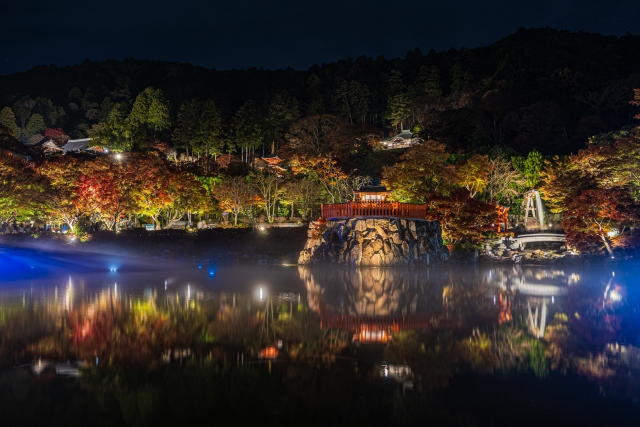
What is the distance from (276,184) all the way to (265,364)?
87.8ft

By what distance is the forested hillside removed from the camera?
138ft

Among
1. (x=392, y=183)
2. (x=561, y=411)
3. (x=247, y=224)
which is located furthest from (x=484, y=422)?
(x=247, y=224)

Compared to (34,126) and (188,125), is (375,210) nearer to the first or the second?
(188,125)

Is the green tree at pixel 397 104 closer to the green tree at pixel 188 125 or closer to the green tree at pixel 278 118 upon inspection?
the green tree at pixel 278 118

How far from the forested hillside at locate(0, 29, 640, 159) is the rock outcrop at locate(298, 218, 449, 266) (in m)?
19.0

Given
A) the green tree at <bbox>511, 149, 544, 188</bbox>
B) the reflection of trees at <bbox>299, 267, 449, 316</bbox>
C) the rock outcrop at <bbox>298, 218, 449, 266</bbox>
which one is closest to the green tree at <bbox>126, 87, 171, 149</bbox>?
the rock outcrop at <bbox>298, 218, 449, 266</bbox>

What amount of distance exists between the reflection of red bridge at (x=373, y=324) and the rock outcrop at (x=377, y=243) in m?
11.6

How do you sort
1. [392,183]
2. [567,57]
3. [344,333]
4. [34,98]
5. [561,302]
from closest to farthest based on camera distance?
1. [344,333]
2. [561,302]
3. [392,183]
4. [567,57]
5. [34,98]

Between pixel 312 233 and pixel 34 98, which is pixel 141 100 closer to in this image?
pixel 34 98

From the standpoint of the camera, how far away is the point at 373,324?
1077 cm

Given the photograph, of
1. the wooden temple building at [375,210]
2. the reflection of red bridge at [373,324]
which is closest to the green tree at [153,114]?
the wooden temple building at [375,210]

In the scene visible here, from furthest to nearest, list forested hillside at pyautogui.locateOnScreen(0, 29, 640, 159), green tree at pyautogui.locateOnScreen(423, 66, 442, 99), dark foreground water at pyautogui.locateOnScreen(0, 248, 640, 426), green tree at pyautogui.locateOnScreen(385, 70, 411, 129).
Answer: green tree at pyautogui.locateOnScreen(423, 66, 442, 99) < green tree at pyautogui.locateOnScreen(385, 70, 411, 129) < forested hillside at pyautogui.locateOnScreen(0, 29, 640, 159) < dark foreground water at pyautogui.locateOnScreen(0, 248, 640, 426)

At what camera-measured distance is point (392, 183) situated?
27.7 meters

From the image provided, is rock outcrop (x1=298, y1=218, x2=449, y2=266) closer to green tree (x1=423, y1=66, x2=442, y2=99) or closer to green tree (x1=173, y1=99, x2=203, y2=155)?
green tree (x1=173, y1=99, x2=203, y2=155)
